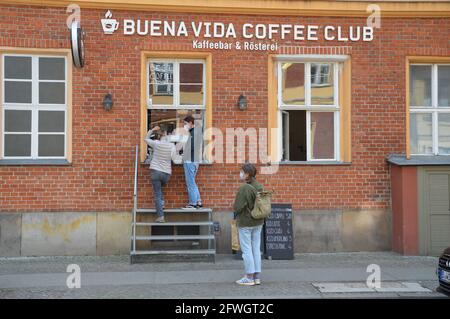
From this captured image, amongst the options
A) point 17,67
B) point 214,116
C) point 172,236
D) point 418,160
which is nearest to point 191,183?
point 172,236

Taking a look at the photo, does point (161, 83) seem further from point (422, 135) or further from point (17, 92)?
point (422, 135)

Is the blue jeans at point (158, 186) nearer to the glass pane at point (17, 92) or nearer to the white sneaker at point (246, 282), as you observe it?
the white sneaker at point (246, 282)

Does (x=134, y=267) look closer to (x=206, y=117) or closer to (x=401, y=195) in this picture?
(x=206, y=117)

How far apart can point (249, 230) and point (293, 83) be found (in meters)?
4.29

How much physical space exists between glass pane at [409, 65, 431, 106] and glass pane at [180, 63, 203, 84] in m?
4.44

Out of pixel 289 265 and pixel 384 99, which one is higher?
pixel 384 99

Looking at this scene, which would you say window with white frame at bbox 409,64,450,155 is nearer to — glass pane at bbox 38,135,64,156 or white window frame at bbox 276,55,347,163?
white window frame at bbox 276,55,347,163

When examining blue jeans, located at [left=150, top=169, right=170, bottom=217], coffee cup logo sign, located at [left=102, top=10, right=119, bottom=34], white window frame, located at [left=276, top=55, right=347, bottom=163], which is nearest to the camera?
blue jeans, located at [left=150, top=169, right=170, bottom=217]

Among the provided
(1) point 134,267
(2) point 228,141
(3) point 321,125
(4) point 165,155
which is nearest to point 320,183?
(3) point 321,125

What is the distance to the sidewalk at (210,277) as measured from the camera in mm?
8211

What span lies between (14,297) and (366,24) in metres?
8.43

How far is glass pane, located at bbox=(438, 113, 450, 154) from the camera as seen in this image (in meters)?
12.3

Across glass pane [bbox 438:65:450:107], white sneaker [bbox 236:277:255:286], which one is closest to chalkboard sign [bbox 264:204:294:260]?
white sneaker [bbox 236:277:255:286]

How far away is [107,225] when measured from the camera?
11320 millimetres
